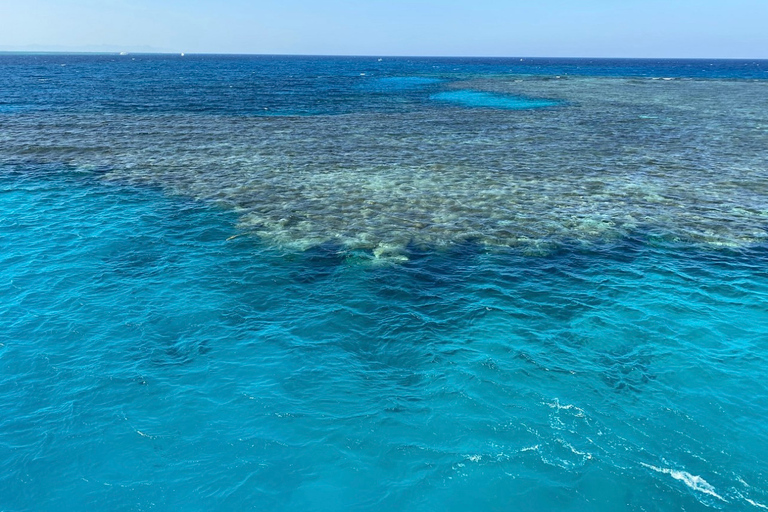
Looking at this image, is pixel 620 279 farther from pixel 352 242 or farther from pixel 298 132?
pixel 298 132

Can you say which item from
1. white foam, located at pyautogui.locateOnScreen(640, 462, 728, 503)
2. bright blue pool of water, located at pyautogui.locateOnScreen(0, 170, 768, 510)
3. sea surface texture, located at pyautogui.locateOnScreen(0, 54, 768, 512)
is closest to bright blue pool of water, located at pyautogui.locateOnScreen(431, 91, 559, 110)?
sea surface texture, located at pyautogui.locateOnScreen(0, 54, 768, 512)

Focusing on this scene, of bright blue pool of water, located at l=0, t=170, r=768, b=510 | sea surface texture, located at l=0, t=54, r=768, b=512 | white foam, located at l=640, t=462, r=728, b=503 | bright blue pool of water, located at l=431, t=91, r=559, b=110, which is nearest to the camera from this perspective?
white foam, located at l=640, t=462, r=728, b=503

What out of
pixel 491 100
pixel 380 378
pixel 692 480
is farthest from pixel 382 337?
pixel 491 100

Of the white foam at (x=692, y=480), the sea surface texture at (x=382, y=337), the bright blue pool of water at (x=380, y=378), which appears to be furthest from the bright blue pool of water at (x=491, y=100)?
the white foam at (x=692, y=480)

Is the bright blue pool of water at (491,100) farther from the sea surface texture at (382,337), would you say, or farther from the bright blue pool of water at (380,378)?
the bright blue pool of water at (380,378)

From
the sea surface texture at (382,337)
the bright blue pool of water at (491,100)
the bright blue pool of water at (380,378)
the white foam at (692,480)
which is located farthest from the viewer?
the bright blue pool of water at (491,100)

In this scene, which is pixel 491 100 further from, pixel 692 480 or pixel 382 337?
pixel 692 480

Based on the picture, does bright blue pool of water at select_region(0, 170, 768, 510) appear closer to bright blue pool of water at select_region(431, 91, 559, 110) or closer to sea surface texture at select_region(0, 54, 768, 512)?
sea surface texture at select_region(0, 54, 768, 512)

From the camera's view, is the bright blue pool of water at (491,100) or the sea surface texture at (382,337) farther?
the bright blue pool of water at (491,100)
